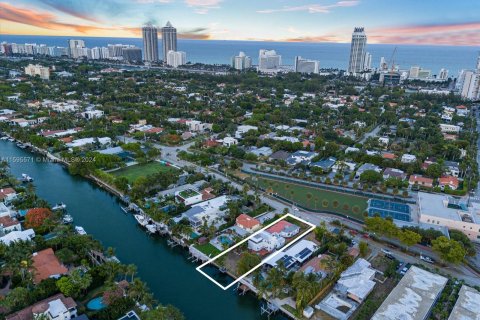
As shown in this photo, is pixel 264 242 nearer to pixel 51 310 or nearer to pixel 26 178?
pixel 51 310

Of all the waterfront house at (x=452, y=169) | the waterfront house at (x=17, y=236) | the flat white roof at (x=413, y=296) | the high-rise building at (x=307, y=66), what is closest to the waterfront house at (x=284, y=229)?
the flat white roof at (x=413, y=296)

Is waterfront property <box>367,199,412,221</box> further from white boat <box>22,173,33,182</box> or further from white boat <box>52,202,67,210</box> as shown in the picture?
white boat <box>22,173,33,182</box>

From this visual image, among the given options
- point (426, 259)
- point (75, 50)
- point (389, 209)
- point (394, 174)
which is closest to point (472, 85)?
point (394, 174)

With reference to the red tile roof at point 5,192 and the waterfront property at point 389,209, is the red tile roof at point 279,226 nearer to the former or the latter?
the waterfront property at point 389,209

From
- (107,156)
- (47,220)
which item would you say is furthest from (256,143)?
(47,220)

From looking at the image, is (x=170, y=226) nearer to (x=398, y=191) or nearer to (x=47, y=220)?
(x=47, y=220)
